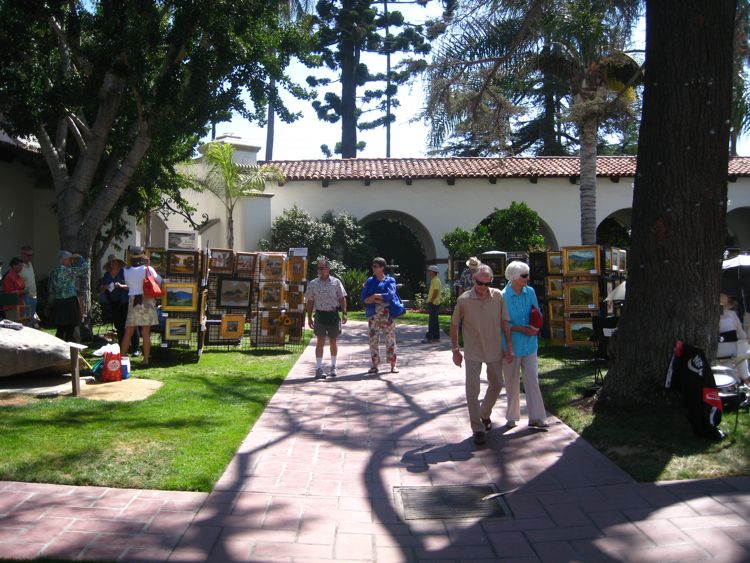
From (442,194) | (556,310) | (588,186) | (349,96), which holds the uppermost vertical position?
(349,96)

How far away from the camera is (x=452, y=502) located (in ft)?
17.3

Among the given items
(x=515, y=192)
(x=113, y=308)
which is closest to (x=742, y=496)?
(x=113, y=308)

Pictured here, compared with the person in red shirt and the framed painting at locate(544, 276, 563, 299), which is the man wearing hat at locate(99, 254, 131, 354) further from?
the framed painting at locate(544, 276, 563, 299)

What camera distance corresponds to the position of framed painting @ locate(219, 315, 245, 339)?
519 inches

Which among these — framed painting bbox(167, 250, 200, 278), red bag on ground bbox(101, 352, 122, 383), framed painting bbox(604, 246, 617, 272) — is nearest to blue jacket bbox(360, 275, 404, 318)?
framed painting bbox(167, 250, 200, 278)

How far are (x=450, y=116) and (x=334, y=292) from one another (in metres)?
6.00

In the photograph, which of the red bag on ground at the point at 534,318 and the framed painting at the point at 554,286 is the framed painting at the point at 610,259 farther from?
the red bag on ground at the point at 534,318

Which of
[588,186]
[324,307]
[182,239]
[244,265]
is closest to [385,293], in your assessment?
[324,307]

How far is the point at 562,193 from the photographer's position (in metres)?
26.9

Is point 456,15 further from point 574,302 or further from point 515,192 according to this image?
point 515,192

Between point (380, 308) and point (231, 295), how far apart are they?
3757mm

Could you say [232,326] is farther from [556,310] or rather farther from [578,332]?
Result: [578,332]

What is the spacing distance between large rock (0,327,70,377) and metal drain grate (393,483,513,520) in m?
4.99

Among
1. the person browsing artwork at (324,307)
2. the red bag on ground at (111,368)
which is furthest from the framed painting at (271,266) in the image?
the red bag on ground at (111,368)
